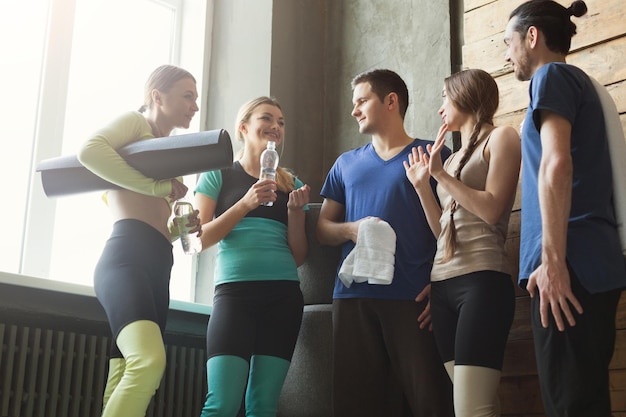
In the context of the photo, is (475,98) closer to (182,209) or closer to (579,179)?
(579,179)

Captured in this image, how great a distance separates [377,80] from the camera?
9.58 feet

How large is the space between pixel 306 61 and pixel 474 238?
184 cm

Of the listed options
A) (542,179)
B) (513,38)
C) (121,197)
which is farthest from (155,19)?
(542,179)

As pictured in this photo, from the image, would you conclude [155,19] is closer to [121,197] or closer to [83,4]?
[83,4]

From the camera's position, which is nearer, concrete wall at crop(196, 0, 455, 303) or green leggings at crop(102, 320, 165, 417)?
green leggings at crop(102, 320, 165, 417)

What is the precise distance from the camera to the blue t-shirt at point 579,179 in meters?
1.80

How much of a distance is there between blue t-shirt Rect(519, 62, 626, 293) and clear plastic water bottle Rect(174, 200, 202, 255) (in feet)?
3.58

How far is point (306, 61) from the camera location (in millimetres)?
3855

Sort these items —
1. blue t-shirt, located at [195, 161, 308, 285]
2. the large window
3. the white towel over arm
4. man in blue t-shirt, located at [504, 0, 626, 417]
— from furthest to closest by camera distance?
the large window, blue t-shirt, located at [195, 161, 308, 285], the white towel over arm, man in blue t-shirt, located at [504, 0, 626, 417]

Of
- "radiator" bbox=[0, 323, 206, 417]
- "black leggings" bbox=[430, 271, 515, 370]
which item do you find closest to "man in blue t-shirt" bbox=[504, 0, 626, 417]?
"black leggings" bbox=[430, 271, 515, 370]

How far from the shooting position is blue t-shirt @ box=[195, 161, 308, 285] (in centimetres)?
266

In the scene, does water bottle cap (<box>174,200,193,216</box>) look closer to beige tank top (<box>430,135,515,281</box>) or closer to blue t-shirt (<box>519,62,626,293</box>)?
beige tank top (<box>430,135,515,281</box>)

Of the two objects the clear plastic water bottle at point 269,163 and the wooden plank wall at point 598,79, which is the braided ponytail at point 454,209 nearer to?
the wooden plank wall at point 598,79

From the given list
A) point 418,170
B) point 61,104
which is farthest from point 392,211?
point 61,104
